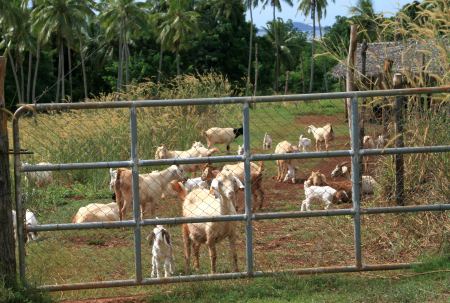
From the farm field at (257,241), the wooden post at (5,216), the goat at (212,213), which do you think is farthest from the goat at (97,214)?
the wooden post at (5,216)

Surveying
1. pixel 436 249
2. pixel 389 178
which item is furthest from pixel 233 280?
pixel 389 178

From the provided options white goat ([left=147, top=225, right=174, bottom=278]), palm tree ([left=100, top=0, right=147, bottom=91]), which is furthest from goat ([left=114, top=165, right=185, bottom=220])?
palm tree ([left=100, top=0, right=147, bottom=91])

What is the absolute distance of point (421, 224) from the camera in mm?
9523

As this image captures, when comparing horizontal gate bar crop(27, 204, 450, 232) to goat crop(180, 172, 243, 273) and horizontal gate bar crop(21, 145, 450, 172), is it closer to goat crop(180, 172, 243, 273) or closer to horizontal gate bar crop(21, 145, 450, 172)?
horizontal gate bar crop(21, 145, 450, 172)

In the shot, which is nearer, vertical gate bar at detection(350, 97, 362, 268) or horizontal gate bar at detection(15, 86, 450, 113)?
horizontal gate bar at detection(15, 86, 450, 113)

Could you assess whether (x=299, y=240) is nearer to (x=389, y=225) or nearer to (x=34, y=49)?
(x=389, y=225)

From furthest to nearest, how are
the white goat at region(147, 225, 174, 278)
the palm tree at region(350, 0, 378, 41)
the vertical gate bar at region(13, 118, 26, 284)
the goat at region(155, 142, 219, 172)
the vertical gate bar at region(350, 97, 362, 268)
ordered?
1. the goat at region(155, 142, 219, 172)
2. the palm tree at region(350, 0, 378, 41)
3. the white goat at region(147, 225, 174, 278)
4. the vertical gate bar at region(350, 97, 362, 268)
5. the vertical gate bar at region(13, 118, 26, 284)

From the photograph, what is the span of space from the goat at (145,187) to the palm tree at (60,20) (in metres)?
42.5

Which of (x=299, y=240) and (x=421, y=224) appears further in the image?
(x=299, y=240)

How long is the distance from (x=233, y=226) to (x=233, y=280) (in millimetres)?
837

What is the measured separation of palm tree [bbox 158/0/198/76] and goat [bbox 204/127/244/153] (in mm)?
37263

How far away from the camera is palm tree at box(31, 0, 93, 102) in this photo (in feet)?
188

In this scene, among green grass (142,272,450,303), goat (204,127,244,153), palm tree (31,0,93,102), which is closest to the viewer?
green grass (142,272,450,303)

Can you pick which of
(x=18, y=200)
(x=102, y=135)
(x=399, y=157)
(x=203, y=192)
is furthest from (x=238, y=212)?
(x=102, y=135)
